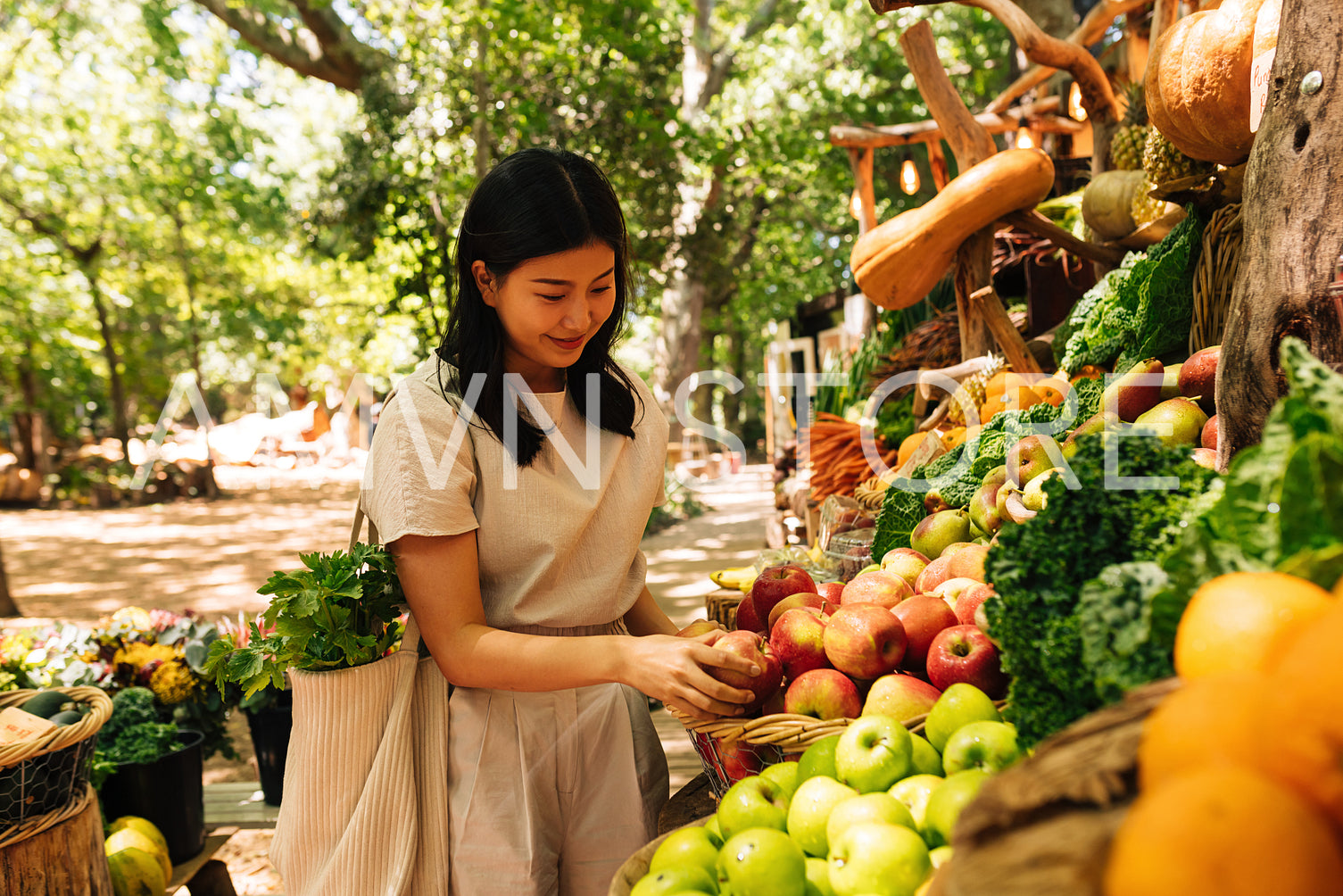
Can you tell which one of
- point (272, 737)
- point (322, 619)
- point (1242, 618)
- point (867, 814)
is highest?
point (1242, 618)

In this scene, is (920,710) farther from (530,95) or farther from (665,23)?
(665,23)


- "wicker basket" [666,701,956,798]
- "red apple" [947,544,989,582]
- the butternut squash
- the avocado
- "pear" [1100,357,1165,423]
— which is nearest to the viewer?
"wicker basket" [666,701,956,798]

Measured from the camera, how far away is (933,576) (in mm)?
2068

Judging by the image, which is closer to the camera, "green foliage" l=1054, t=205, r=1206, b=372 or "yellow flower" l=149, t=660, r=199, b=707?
"green foliage" l=1054, t=205, r=1206, b=372

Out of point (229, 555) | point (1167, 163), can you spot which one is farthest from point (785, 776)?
point (229, 555)

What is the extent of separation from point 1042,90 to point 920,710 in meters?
7.32

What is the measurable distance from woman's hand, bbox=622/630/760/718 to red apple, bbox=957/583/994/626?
502mm

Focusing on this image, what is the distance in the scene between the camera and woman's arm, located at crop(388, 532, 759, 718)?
143 cm

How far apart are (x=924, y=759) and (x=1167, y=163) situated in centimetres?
220

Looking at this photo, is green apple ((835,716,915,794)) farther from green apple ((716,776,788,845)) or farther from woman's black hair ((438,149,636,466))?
woman's black hair ((438,149,636,466))

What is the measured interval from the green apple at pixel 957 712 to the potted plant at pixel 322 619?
3.39 feet

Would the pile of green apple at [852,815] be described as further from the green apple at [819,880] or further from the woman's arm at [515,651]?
the woman's arm at [515,651]

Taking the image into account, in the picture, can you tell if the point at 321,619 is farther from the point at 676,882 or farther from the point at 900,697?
the point at 900,697

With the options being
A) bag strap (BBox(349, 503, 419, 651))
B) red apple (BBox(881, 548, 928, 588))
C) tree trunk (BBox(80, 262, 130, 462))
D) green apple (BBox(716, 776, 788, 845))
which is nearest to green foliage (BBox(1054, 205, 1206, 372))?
red apple (BBox(881, 548, 928, 588))
